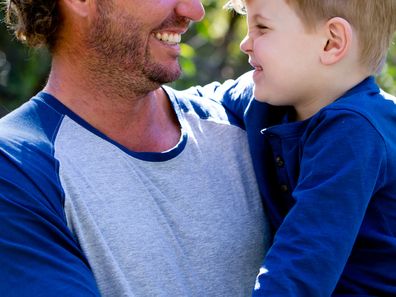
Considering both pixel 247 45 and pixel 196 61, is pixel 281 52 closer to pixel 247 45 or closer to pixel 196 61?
pixel 247 45

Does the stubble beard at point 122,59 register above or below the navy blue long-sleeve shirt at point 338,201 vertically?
above

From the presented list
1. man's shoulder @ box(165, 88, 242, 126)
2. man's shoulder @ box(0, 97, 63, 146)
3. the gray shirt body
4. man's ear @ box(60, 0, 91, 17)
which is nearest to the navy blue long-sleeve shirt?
the gray shirt body

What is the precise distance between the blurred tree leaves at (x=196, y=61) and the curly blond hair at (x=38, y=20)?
56.6 inches

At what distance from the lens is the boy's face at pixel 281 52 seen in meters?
2.38

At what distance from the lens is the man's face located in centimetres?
271

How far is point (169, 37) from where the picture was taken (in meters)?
2.78

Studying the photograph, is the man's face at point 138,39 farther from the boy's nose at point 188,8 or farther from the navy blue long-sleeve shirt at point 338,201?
the navy blue long-sleeve shirt at point 338,201

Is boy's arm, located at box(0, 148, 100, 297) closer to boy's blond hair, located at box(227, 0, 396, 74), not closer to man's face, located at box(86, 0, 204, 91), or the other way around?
man's face, located at box(86, 0, 204, 91)

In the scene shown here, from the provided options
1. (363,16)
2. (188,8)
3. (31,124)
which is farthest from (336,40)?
(31,124)

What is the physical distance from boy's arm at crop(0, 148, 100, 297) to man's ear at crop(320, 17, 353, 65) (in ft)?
2.52

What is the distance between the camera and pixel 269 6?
7.88 feet

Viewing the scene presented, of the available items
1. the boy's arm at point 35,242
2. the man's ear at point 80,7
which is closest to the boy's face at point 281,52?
the man's ear at point 80,7

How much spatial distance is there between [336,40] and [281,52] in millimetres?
147

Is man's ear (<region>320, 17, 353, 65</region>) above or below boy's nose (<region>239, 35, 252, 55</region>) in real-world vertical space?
above
